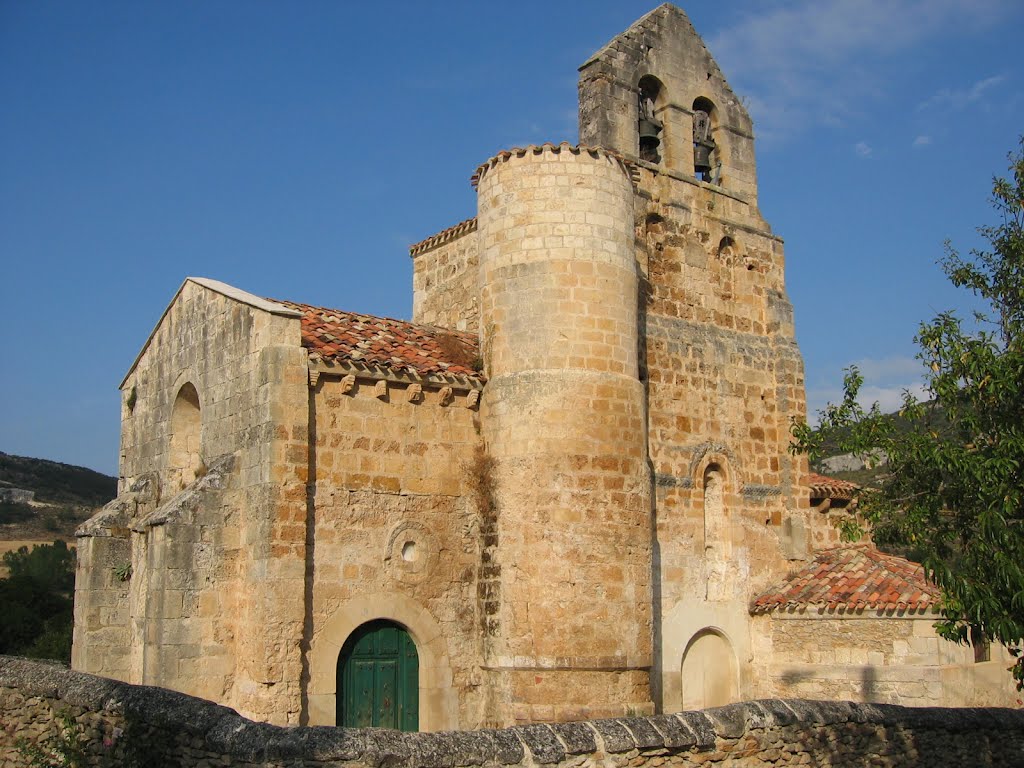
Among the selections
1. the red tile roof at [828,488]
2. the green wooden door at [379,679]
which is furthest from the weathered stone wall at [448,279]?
the red tile roof at [828,488]

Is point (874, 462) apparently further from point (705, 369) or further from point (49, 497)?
point (49, 497)

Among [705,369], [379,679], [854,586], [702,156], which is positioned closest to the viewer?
[379,679]

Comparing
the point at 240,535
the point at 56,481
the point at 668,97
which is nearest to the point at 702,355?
the point at 668,97

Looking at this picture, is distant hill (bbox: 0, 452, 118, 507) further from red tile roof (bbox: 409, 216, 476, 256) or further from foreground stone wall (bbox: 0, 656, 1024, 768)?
foreground stone wall (bbox: 0, 656, 1024, 768)

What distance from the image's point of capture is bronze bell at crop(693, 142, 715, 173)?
1630 cm

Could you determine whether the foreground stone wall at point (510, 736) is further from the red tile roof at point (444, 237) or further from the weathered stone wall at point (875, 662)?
the red tile roof at point (444, 237)

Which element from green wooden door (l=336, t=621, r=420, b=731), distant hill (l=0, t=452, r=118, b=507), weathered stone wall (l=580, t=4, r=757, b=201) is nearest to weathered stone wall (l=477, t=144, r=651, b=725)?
green wooden door (l=336, t=621, r=420, b=731)

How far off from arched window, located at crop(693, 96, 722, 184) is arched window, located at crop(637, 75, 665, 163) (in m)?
0.77

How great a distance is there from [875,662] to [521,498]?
16.6 ft

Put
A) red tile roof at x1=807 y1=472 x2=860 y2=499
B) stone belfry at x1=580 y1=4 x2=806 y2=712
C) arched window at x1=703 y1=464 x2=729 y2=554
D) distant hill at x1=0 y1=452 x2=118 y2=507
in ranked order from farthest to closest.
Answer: distant hill at x1=0 y1=452 x2=118 y2=507
red tile roof at x1=807 y1=472 x2=860 y2=499
arched window at x1=703 y1=464 x2=729 y2=554
stone belfry at x1=580 y1=4 x2=806 y2=712

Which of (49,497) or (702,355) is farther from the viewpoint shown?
(49,497)

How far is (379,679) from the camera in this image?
461 inches

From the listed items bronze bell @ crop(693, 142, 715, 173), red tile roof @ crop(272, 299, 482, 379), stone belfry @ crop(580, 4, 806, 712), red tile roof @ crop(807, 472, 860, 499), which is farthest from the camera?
bronze bell @ crop(693, 142, 715, 173)

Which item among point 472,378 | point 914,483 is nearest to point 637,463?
point 472,378
